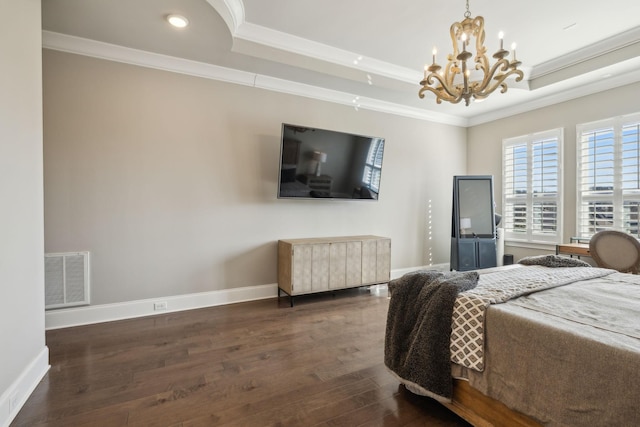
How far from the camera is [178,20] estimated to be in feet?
8.64

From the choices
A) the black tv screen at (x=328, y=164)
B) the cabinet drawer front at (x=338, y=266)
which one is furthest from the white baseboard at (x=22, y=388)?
the cabinet drawer front at (x=338, y=266)

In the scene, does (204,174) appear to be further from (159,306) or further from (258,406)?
(258,406)

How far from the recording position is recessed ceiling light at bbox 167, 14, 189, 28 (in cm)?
258

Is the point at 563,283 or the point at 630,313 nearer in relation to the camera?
the point at 630,313

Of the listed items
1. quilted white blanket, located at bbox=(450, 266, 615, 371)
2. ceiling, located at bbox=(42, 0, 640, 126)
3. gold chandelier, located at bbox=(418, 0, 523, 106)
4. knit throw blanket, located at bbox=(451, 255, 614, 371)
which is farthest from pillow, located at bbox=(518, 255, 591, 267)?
ceiling, located at bbox=(42, 0, 640, 126)

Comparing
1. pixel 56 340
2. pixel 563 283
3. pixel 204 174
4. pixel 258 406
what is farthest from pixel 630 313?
pixel 56 340

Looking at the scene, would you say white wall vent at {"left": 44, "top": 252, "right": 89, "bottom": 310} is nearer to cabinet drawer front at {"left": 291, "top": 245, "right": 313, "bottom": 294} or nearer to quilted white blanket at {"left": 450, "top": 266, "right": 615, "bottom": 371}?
cabinet drawer front at {"left": 291, "top": 245, "right": 313, "bottom": 294}

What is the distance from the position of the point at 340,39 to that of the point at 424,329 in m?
2.95

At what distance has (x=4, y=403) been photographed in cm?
165

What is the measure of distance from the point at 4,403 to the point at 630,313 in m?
3.27

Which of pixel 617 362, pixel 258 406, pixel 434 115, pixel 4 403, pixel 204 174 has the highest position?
pixel 434 115

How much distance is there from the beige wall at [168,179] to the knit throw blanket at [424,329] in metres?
2.27

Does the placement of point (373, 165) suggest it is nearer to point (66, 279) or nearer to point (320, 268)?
point (320, 268)

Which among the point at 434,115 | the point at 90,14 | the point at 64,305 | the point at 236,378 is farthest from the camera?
the point at 434,115
